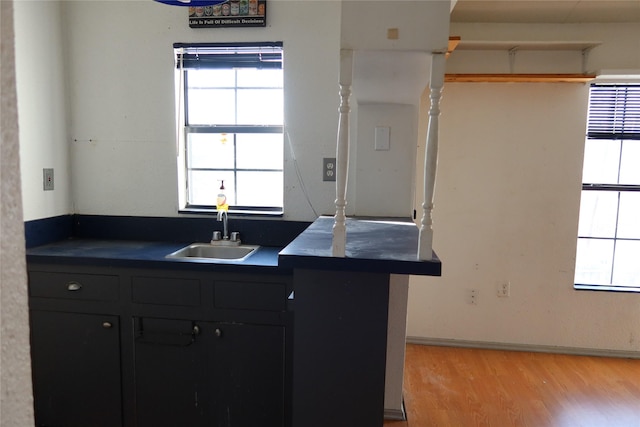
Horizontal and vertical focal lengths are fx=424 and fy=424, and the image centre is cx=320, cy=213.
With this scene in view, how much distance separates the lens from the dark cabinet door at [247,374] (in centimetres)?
201

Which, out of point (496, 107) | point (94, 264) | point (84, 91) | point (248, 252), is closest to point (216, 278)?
point (248, 252)

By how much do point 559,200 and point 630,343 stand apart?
1.15 metres

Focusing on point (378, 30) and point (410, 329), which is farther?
point (410, 329)

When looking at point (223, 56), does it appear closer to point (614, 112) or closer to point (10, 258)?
point (10, 258)

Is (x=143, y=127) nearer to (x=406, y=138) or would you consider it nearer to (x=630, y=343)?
(x=406, y=138)

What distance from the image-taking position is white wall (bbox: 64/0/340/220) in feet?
7.95

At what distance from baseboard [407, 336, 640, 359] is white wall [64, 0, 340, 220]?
57.7 inches

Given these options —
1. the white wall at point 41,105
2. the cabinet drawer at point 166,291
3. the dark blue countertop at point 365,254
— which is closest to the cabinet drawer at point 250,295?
the cabinet drawer at point 166,291

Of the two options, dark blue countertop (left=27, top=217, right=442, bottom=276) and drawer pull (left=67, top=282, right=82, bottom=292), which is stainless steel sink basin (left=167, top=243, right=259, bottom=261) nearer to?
dark blue countertop (left=27, top=217, right=442, bottom=276)

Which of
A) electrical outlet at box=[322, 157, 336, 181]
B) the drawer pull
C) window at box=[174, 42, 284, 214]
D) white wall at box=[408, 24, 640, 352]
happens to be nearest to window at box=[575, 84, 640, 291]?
white wall at box=[408, 24, 640, 352]

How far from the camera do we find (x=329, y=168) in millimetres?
2477

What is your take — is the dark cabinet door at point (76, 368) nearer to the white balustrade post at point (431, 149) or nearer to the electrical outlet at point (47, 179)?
the electrical outlet at point (47, 179)

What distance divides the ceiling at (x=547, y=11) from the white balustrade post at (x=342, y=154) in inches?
64.7

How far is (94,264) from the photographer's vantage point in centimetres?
208
